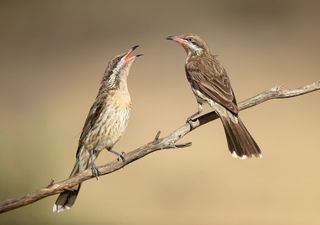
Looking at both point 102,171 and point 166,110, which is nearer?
point 102,171

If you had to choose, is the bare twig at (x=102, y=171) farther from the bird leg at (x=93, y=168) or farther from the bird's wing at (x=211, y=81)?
the bird's wing at (x=211, y=81)

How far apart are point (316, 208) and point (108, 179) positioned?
1.60 metres

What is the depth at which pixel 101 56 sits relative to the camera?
883 cm

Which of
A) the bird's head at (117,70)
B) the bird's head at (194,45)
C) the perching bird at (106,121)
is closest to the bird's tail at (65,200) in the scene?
the perching bird at (106,121)

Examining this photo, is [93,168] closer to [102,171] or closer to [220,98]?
[102,171]

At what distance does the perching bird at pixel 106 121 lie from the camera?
4336 mm

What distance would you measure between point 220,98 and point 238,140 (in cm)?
21

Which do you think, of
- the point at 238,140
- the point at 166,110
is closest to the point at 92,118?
the point at 238,140

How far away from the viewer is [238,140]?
4402 millimetres

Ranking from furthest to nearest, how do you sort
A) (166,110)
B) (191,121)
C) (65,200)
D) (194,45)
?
(166,110) < (194,45) < (65,200) < (191,121)

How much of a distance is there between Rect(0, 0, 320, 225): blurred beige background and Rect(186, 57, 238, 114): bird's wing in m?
2.39

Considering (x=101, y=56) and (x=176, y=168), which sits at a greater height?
(x=101, y=56)

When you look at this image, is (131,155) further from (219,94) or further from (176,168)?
(176,168)

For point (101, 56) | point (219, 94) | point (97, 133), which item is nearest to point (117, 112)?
point (97, 133)
